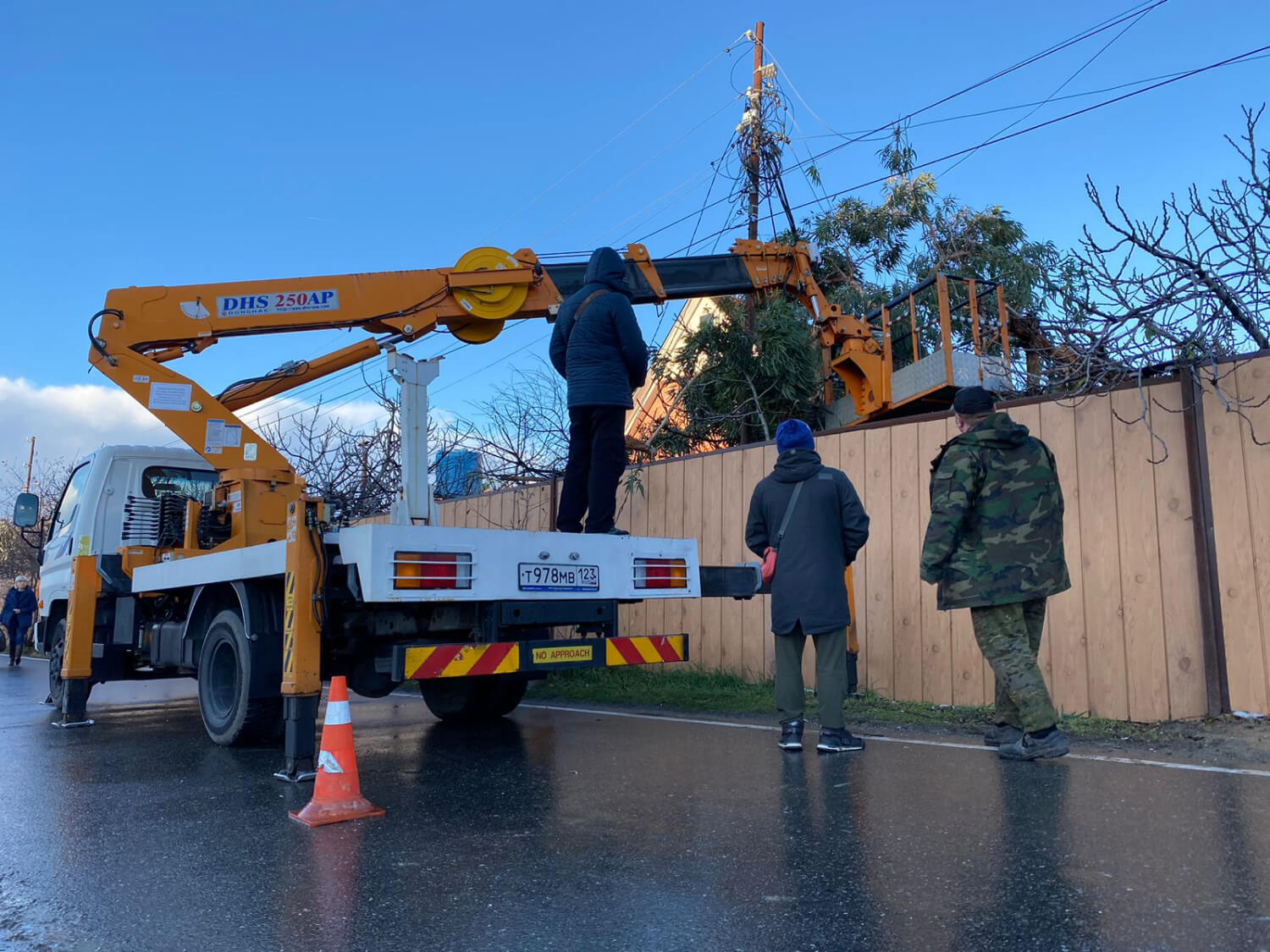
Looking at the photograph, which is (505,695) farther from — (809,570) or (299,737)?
(809,570)

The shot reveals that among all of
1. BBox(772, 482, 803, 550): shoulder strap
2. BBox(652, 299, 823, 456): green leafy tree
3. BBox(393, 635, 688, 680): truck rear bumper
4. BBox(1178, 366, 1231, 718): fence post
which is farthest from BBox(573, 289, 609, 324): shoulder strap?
BBox(652, 299, 823, 456): green leafy tree

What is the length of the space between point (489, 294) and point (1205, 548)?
532 centimetres

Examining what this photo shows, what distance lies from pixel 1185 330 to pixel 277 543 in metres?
5.53

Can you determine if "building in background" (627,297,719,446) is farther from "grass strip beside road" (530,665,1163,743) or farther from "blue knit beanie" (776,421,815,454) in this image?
"blue knit beanie" (776,421,815,454)

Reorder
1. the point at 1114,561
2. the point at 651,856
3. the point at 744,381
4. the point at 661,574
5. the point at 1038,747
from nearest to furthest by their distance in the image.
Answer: the point at 651,856 → the point at 1038,747 → the point at 661,574 → the point at 1114,561 → the point at 744,381

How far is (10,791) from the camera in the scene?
196 inches

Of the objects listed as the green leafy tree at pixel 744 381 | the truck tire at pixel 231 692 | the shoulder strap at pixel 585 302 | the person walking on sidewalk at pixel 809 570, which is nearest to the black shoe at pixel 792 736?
the person walking on sidewalk at pixel 809 570

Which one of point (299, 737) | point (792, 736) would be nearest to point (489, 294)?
point (299, 737)

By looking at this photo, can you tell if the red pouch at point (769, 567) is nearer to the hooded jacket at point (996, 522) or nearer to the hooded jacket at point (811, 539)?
the hooded jacket at point (811, 539)

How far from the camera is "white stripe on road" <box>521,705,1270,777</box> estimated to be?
473 cm

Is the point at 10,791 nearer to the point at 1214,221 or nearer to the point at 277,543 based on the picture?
the point at 277,543

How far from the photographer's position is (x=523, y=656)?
5.23 metres

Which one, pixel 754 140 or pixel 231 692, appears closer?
pixel 231 692

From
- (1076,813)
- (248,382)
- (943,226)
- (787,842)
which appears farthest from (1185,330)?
(943,226)
